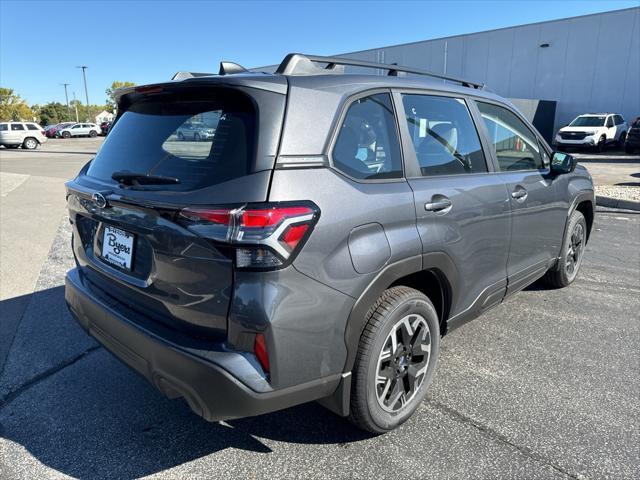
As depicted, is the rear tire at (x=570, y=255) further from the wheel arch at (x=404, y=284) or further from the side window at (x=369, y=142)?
the side window at (x=369, y=142)

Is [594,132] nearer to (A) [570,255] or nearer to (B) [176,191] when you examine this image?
(A) [570,255]

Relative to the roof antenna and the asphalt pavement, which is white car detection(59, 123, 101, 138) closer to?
the asphalt pavement

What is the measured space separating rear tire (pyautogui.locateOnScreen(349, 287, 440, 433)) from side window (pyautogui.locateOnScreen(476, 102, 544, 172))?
1.40 m

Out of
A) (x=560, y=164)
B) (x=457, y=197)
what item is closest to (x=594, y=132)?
(x=560, y=164)

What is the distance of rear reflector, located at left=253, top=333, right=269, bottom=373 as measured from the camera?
76.0 inches

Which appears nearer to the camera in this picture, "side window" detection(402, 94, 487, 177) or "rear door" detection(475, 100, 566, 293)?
"side window" detection(402, 94, 487, 177)

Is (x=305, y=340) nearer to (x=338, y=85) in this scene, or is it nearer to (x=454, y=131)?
(x=338, y=85)

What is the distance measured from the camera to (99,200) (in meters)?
2.43

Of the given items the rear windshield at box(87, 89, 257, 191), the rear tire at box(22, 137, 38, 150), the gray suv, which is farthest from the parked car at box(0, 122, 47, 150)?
the rear windshield at box(87, 89, 257, 191)

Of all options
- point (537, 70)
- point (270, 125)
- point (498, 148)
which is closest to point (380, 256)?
point (270, 125)

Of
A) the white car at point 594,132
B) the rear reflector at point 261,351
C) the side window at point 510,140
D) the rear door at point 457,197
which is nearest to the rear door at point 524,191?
the side window at point 510,140

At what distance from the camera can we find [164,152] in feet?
7.68

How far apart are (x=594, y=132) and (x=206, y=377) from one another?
25216 millimetres

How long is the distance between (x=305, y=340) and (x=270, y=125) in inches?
35.8
